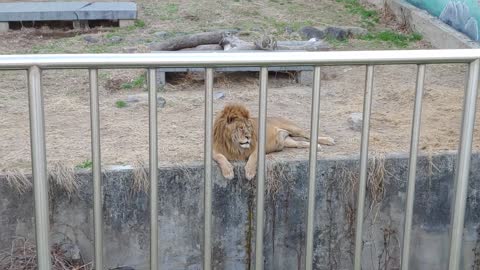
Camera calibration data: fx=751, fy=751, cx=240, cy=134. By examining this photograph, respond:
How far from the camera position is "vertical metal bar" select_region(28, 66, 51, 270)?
2496mm

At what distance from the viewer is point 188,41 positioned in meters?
8.55

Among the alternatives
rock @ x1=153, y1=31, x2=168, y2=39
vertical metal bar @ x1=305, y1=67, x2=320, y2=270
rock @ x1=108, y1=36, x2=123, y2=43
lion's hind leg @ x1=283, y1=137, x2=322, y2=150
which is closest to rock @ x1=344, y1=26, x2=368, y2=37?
rock @ x1=153, y1=31, x2=168, y2=39

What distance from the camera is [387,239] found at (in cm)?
573

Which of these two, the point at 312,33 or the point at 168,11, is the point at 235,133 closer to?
the point at 312,33

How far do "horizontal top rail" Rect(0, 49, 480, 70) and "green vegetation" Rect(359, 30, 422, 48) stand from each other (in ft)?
22.3

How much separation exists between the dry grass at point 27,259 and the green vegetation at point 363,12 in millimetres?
6316

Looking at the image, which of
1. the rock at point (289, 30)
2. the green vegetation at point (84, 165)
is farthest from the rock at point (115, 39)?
the green vegetation at point (84, 165)

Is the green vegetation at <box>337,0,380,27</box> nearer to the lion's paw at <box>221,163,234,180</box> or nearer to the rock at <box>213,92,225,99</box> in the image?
the rock at <box>213,92,225,99</box>

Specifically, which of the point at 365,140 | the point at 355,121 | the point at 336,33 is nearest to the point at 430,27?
the point at 336,33

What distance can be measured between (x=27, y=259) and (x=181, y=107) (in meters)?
2.35

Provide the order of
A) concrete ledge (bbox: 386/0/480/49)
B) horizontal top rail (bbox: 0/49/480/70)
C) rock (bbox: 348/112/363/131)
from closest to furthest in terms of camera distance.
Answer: horizontal top rail (bbox: 0/49/480/70) < rock (bbox: 348/112/363/131) < concrete ledge (bbox: 386/0/480/49)

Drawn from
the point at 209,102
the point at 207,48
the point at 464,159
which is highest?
the point at 209,102

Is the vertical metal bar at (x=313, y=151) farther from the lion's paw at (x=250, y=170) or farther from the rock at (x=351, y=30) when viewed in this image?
the rock at (x=351, y=30)

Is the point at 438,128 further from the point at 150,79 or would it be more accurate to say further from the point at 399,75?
the point at 150,79
